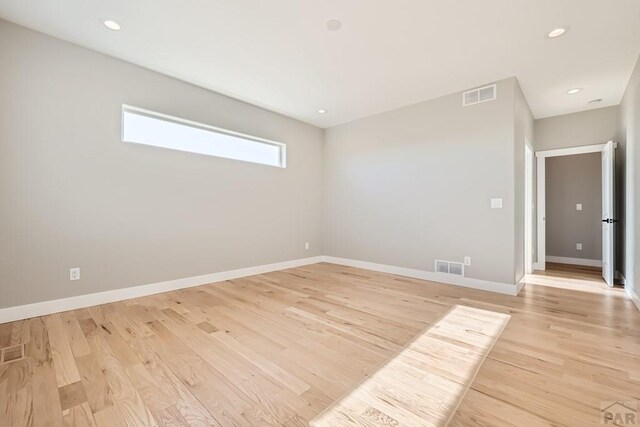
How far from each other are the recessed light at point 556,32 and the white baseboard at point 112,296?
14.8 feet

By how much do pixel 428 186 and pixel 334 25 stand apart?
2648 millimetres

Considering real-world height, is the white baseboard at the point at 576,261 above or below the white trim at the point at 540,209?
below

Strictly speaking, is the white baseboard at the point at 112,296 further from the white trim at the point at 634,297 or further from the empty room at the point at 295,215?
the white trim at the point at 634,297

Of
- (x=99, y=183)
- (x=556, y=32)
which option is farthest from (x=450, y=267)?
(x=99, y=183)

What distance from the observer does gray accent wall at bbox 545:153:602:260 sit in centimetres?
531

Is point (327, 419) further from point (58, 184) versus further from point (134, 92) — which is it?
point (134, 92)

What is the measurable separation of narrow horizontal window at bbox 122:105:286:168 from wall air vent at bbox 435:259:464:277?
10.3ft

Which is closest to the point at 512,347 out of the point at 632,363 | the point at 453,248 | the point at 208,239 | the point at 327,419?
the point at 632,363

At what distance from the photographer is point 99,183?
301 cm

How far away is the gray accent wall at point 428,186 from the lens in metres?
3.55

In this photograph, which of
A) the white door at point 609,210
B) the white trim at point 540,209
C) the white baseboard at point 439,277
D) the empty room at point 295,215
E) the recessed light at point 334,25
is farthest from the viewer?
the white trim at point 540,209

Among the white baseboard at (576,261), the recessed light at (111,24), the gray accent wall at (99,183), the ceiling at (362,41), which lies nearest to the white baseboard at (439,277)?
the gray accent wall at (99,183)

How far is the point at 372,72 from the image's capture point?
3355mm

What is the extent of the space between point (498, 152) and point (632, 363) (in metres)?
2.49
